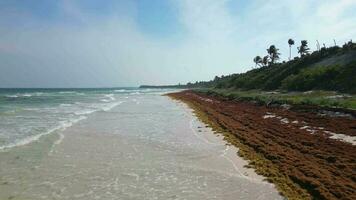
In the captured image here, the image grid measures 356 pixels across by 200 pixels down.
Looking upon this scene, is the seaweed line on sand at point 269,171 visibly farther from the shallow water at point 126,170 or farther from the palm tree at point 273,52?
the palm tree at point 273,52

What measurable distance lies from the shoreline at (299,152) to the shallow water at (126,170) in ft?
2.57

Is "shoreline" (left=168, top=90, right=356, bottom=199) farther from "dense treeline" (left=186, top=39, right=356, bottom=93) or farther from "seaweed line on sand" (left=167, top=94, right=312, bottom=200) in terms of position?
"dense treeline" (left=186, top=39, right=356, bottom=93)

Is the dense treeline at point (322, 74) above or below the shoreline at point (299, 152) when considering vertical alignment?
above

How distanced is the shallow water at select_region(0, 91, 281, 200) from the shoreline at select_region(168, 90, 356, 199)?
2.57ft

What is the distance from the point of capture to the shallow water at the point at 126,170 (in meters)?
11.9

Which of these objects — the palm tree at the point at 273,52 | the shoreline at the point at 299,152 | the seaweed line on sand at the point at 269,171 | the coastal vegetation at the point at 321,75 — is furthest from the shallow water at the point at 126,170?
the palm tree at the point at 273,52

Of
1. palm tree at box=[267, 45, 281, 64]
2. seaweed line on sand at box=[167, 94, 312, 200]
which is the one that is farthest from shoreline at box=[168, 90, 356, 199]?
palm tree at box=[267, 45, 281, 64]

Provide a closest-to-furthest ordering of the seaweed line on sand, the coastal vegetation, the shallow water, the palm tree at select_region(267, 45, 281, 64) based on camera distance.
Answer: the seaweed line on sand, the shallow water, the coastal vegetation, the palm tree at select_region(267, 45, 281, 64)

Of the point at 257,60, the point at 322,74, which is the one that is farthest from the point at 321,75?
the point at 257,60

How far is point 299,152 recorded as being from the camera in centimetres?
1719

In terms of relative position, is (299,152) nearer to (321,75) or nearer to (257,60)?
(321,75)

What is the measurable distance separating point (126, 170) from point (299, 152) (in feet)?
24.7

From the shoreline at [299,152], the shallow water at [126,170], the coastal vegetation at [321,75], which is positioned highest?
the coastal vegetation at [321,75]

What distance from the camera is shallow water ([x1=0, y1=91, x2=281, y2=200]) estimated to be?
11922 millimetres
